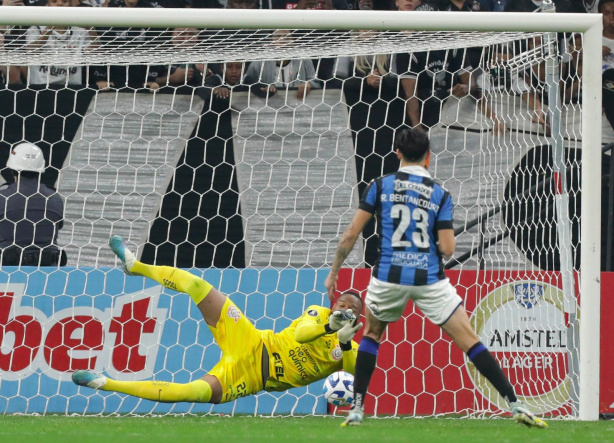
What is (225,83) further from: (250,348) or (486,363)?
(486,363)

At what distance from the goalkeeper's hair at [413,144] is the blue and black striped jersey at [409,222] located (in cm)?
10

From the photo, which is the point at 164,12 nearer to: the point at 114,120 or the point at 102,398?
the point at 114,120

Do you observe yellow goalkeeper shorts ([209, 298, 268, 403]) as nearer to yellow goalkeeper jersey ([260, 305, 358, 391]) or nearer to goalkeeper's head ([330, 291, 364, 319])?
yellow goalkeeper jersey ([260, 305, 358, 391])

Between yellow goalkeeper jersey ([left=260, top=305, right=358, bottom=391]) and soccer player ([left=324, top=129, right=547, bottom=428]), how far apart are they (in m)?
0.81

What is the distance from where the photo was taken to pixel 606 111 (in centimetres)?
939

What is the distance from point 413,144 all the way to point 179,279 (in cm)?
194

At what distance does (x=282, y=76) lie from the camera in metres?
8.99

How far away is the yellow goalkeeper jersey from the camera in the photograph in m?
6.64

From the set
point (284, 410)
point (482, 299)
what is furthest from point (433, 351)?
point (284, 410)

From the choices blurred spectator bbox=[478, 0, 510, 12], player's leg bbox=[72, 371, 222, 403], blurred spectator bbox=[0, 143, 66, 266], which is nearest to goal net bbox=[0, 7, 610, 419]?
blurred spectator bbox=[0, 143, 66, 266]

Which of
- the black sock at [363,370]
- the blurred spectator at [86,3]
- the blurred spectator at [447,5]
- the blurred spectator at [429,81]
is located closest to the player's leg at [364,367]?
the black sock at [363,370]

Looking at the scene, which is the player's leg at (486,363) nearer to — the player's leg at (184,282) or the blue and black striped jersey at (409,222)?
the blue and black striped jersey at (409,222)

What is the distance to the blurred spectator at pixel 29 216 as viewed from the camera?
26.5ft

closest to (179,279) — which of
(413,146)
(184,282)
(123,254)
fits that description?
(184,282)
